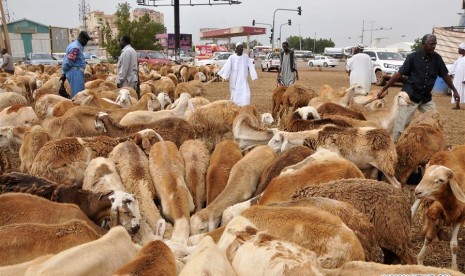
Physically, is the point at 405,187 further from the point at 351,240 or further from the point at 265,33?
the point at 265,33

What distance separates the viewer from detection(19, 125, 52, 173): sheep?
6.77 meters

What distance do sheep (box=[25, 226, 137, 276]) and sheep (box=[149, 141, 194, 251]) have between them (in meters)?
0.66

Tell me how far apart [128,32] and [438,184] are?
1855 inches

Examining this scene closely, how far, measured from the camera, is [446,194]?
4887 mm

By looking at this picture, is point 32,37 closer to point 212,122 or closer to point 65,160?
point 212,122

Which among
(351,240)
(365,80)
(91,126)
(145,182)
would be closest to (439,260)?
(351,240)

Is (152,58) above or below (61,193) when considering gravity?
above

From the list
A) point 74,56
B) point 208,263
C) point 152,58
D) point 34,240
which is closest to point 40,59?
point 152,58

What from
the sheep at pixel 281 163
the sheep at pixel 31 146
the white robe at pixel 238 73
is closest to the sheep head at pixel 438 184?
the sheep at pixel 281 163

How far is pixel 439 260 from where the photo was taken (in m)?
5.20

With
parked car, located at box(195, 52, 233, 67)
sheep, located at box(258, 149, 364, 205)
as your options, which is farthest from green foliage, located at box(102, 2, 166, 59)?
sheep, located at box(258, 149, 364, 205)

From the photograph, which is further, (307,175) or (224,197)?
(224,197)

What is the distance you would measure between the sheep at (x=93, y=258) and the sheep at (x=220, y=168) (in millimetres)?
2233

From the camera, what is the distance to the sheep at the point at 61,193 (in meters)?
4.76
